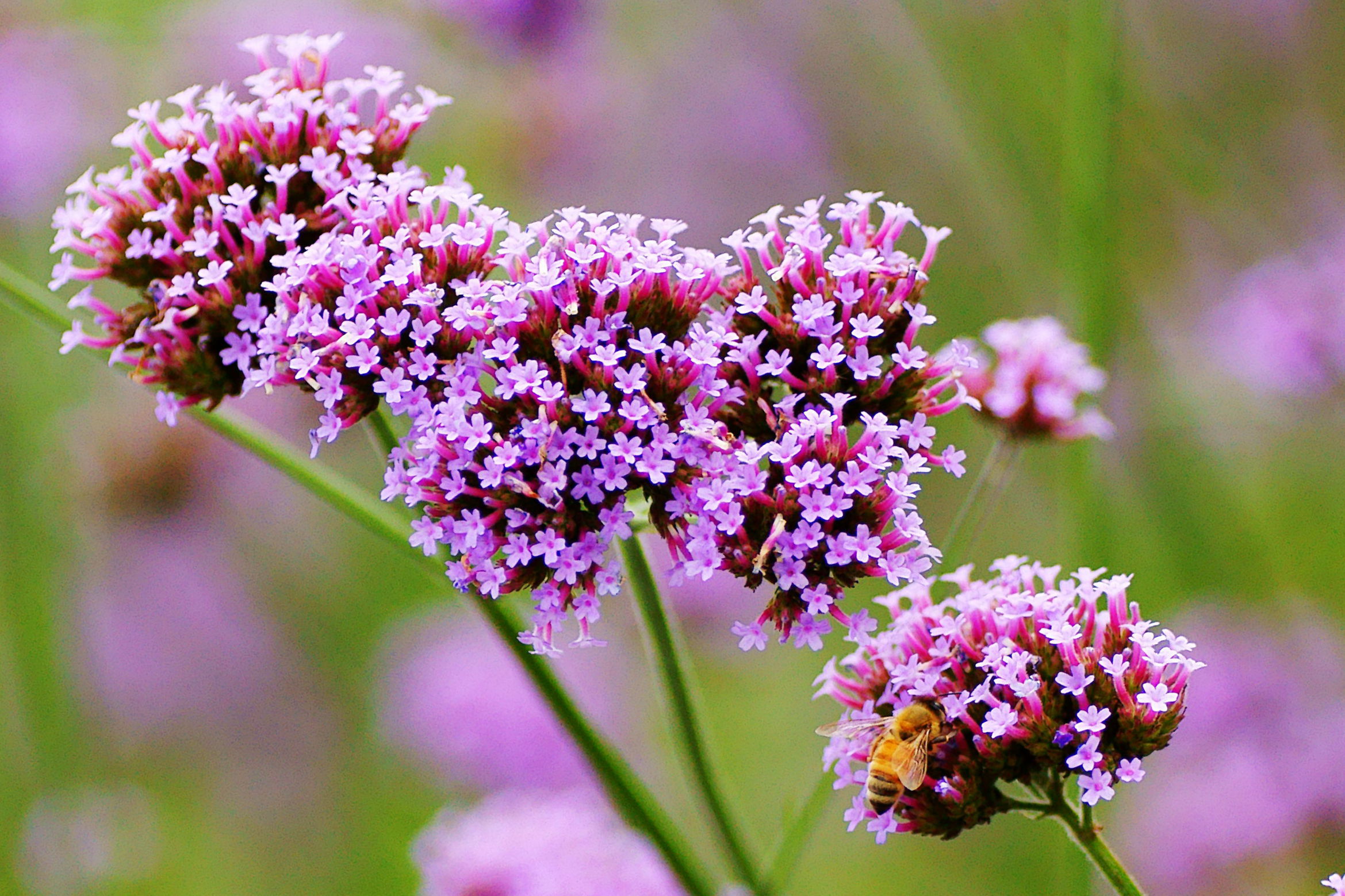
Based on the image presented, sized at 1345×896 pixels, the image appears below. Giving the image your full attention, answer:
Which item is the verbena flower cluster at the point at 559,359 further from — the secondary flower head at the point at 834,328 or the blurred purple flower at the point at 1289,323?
the blurred purple flower at the point at 1289,323

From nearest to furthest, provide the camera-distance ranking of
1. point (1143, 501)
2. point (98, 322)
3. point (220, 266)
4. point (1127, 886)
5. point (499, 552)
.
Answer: point (1127, 886)
point (499, 552)
point (220, 266)
point (98, 322)
point (1143, 501)

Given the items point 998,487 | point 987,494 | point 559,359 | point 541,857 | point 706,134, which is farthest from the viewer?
point 706,134

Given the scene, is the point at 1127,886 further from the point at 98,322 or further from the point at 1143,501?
the point at 1143,501

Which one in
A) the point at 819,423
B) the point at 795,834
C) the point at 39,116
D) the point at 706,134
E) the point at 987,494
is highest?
the point at 706,134

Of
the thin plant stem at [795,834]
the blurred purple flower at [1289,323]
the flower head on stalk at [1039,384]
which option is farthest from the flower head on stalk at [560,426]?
the blurred purple flower at [1289,323]

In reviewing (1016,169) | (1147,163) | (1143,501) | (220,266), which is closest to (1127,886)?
(220,266)

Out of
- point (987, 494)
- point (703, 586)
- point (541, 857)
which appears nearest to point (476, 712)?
point (703, 586)

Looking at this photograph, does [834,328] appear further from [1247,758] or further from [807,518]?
[1247,758]
